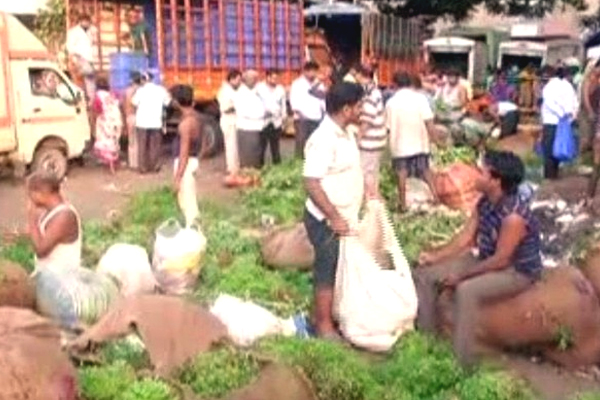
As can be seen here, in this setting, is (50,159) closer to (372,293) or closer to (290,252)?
(290,252)

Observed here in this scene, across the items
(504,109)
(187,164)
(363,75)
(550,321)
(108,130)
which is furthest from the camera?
(504,109)

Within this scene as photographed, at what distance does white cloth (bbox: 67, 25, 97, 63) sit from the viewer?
63.5 ft

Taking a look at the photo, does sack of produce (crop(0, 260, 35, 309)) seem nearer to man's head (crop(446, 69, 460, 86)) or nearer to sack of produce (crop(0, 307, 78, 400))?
sack of produce (crop(0, 307, 78, 400))

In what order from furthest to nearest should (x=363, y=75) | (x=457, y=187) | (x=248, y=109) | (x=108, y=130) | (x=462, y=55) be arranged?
(x=462, y=55), (x=108, y=130), (x=248, y=109), (x=363, y=75), (x=457, y=187)

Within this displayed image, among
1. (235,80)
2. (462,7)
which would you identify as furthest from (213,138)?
(462,7)

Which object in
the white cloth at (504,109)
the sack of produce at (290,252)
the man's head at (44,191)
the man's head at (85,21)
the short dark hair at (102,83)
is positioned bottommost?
the white cloth at (504,109)

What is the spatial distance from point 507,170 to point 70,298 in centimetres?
274

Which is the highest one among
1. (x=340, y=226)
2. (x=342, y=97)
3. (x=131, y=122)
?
(x=342, y=97)

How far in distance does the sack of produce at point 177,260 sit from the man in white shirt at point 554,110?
27.0ft

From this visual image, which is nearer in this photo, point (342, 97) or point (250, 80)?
point (342, 97)

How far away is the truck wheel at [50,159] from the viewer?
52.9 feet

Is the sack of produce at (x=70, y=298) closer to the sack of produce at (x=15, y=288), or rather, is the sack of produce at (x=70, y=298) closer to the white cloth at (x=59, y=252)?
the sack of produce at (x=15, y=288)

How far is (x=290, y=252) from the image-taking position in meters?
9.27

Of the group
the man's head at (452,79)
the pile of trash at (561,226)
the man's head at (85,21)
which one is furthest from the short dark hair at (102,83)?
the pile of trash at (561,226)
